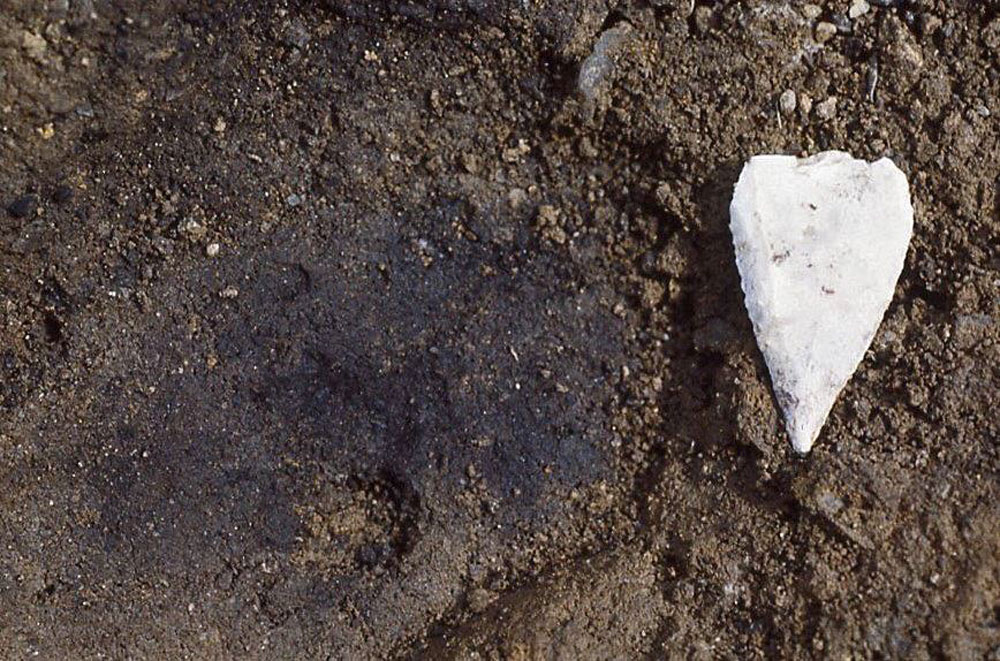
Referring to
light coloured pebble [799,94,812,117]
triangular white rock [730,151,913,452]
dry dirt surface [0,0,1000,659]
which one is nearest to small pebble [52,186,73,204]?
dry dirt surface [0,0,1000,659]

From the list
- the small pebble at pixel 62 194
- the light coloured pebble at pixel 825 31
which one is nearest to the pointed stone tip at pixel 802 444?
the light coloured pebble at pixel 825 31

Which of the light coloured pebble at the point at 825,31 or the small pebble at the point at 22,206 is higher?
the light coloured pebble at the point at 825,31

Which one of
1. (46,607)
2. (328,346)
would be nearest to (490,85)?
(328,346)

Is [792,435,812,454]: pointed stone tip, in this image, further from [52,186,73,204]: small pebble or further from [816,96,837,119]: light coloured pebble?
[52,186,73,204]: small pebble

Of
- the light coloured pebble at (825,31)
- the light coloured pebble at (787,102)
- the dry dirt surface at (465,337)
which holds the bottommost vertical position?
the dry dirt surface at (465,337)

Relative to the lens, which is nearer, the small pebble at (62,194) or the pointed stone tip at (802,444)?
the pointed stone tip at (802,444)

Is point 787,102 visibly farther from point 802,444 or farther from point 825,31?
point 802,444

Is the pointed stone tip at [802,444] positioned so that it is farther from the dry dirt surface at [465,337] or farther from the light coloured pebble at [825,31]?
the light coloured pebble at [825,31]
